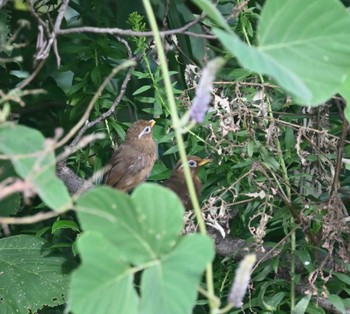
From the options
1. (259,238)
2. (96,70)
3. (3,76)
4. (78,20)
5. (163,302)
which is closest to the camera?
(163,302)

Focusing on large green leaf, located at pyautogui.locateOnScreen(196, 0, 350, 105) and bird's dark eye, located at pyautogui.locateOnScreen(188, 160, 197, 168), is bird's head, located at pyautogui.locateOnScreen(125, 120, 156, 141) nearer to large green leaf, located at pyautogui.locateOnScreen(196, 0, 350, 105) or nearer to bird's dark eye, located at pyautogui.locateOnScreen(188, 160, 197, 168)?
bird's dark eye, located at pyautogui.locateOnScreen(188, 160, 197, 168)

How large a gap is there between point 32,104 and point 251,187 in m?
0.89

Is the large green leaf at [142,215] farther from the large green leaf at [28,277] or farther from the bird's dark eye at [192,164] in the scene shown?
the large green leaf at [28,277]

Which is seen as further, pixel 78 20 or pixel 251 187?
pixel 78 20

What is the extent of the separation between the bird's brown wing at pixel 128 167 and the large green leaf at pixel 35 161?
1.54m

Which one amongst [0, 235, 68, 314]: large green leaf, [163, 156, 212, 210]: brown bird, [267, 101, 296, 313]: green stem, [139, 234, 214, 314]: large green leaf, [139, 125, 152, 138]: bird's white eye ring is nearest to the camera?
[139, 234, 214, 314]: large green leaf

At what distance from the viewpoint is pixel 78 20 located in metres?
2.87

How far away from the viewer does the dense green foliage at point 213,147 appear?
40.8 inches

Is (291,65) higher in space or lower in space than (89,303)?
higher

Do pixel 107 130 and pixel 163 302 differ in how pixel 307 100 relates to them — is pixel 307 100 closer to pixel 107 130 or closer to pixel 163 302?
pixel 163 302

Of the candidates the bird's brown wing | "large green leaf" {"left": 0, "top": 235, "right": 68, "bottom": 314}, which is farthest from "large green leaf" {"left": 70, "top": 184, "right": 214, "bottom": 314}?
the bird's brown wing

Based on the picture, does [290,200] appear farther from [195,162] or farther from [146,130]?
[146,130]

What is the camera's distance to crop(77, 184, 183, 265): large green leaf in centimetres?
97

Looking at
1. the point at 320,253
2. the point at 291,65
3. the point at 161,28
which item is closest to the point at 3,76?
the point at 161,28
